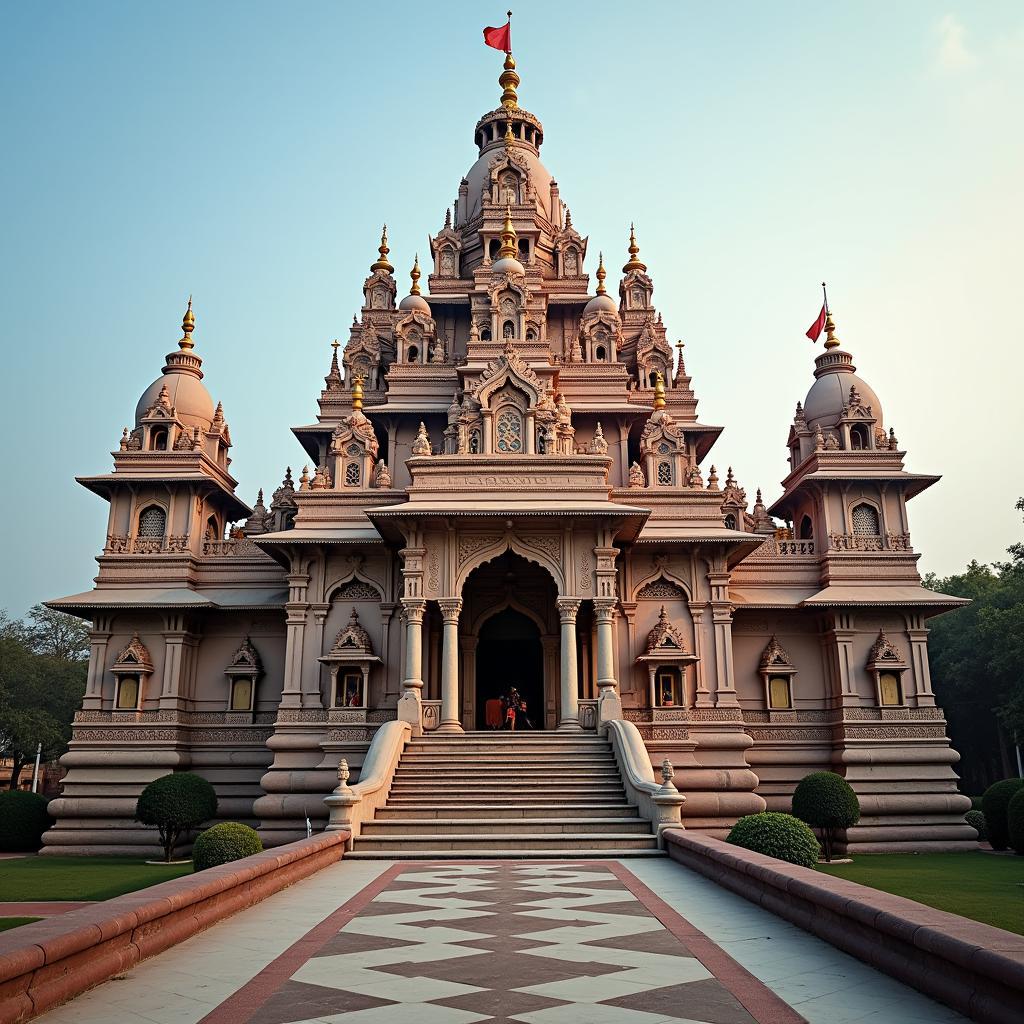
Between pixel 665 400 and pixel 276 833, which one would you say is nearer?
pixel 276 833

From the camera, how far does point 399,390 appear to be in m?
29.8

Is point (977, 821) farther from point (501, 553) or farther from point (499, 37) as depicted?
point (499, 37)

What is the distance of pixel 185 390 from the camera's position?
98.8 ft

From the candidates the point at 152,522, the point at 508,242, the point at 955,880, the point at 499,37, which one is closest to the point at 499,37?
the point at 499,37

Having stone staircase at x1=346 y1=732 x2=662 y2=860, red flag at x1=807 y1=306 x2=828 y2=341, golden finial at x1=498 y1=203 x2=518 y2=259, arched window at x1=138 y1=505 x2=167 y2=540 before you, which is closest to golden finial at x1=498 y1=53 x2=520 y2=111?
golden finial at x1=498 y1=203 x2=518 y2=259

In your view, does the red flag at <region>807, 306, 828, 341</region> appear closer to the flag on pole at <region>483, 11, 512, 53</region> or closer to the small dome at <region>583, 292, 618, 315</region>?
the small dome at <region>583, 292, 618, 315</region>

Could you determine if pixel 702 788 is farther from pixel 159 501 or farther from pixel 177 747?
pixel 159 501

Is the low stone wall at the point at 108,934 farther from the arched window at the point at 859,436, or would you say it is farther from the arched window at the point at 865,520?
the arched window at the point at 859,436

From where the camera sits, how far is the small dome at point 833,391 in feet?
95.7

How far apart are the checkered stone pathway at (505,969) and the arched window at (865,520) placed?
1929 centimetres

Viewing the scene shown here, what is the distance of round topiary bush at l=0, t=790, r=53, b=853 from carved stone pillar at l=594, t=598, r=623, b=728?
1505cm

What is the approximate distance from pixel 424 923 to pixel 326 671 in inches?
626

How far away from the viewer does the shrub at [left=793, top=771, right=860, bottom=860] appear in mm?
20766

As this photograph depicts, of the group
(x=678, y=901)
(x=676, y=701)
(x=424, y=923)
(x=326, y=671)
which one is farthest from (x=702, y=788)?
(x=424, y=923)
